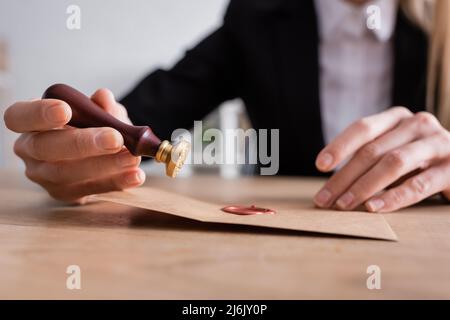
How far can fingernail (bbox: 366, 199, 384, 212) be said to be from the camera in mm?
489

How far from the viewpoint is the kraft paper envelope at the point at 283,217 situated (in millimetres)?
384

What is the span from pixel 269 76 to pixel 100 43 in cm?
248

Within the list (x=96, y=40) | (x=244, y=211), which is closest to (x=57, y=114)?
(x=244, y=211)

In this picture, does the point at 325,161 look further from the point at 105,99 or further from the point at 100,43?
the point at 100,43

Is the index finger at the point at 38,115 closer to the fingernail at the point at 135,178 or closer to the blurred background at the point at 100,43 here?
the fingernail at the point at 135,178

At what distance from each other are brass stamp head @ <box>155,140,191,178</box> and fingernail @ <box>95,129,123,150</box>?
1.4 inches

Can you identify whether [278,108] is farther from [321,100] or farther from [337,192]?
[337,192]

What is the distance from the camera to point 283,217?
0.43 meters

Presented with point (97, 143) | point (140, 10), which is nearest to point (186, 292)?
point (97, 143)

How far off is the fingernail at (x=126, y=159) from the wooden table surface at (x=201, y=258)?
0.15ft

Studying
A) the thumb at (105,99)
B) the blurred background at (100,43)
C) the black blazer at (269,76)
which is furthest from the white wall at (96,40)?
the thumb at (105,99)

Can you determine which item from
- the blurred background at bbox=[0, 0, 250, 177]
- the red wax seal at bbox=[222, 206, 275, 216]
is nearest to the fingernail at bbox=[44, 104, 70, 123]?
the red wax seal at bbox=[222, 206, 275, 216]

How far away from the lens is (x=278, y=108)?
43.8 inches

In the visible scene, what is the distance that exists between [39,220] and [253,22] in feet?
2.60
